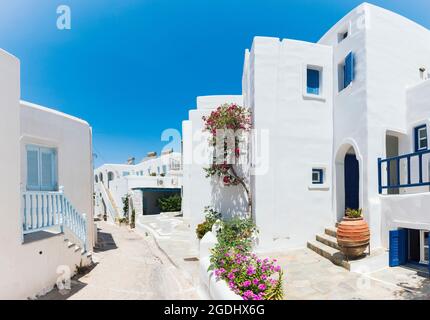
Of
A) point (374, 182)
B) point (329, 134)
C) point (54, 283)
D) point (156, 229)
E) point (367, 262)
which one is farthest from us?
point (156, 229)

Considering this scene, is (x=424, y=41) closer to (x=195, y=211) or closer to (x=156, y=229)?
(x=195, y=211)

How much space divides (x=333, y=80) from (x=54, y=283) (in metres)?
10.5

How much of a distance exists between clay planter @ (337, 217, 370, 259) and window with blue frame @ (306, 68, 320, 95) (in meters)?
5.08

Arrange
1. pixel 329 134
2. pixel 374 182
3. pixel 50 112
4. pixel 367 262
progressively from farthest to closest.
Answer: pixel 329 134, pixel 50 112, pixel 374 182, pixel 367 262

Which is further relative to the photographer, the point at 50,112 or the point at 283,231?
the point at 283,231

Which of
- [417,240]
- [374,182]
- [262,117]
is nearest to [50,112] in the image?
[262,117]

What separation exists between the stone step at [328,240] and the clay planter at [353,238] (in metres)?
1.03

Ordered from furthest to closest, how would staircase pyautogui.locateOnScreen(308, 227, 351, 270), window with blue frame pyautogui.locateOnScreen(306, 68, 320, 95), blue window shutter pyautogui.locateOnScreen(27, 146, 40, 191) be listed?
window with blue frame pyautogui.locateOnScreen(306, 68, 320, 95) < blue window shutter pyautogui.locateOnScreen(27, 146, 40, 191) < staircase pyautogui.locateOnScreen(308, 227, 351, 270)

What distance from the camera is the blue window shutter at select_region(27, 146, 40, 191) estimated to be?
741cm

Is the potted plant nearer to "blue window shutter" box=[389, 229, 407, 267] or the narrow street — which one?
"blue window shutter" box=[389, 229, 407, 267]

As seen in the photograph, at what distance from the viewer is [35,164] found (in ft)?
25.3

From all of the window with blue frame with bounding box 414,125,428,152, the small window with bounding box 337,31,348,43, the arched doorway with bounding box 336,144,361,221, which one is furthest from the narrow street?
Answer: the small window with bounding box 337,31,348,43

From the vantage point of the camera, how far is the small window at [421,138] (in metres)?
8.02

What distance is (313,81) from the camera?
975 cm
